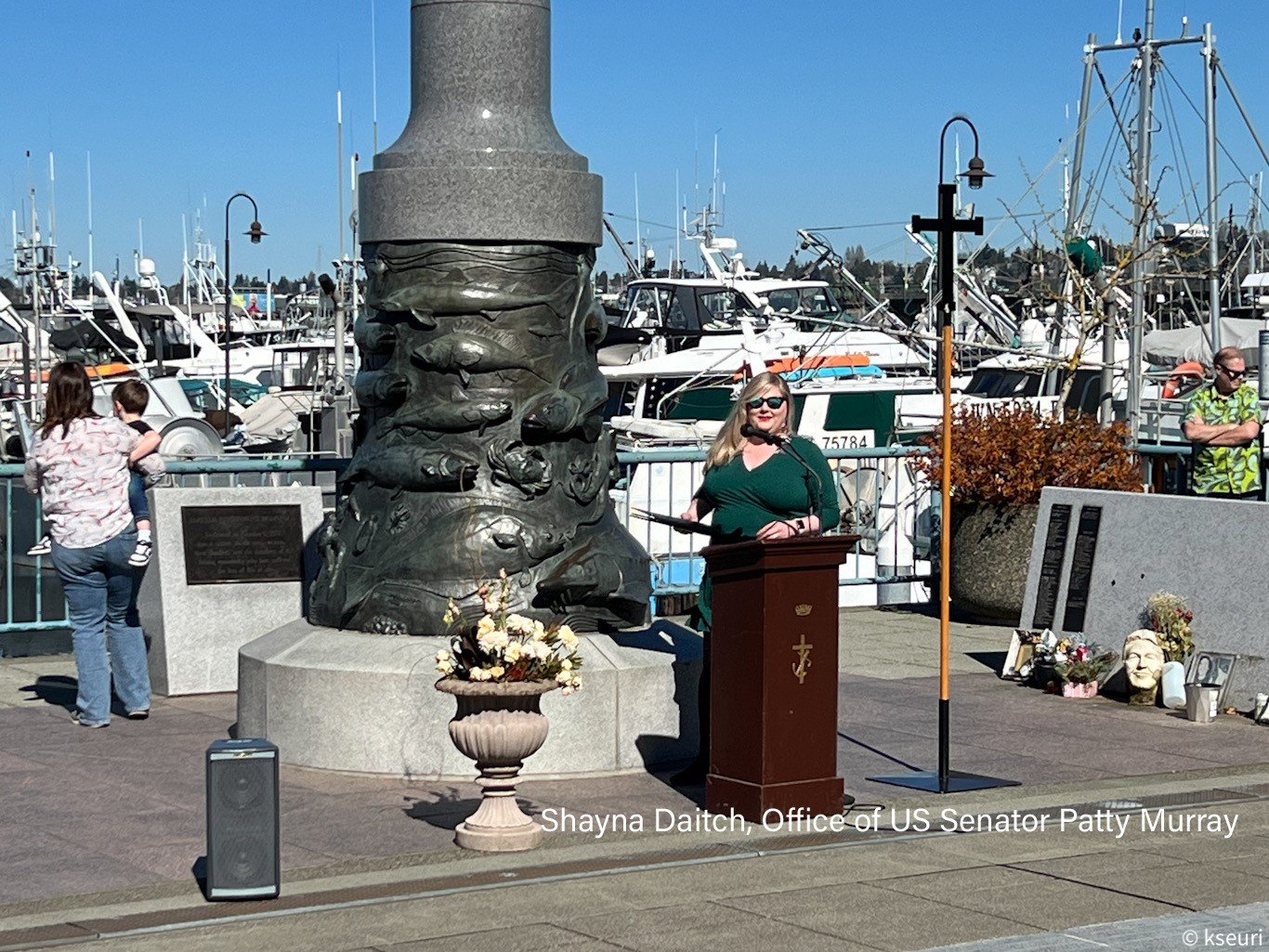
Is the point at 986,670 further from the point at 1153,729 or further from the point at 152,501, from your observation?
the point at 152,501

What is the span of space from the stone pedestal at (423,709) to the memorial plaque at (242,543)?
79.8 inches

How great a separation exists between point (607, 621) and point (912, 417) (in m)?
25.1

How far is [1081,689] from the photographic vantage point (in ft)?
41.7

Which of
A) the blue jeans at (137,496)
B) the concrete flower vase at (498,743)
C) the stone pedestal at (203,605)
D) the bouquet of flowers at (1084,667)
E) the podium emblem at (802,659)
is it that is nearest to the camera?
the concrete flower vase at (498,743)

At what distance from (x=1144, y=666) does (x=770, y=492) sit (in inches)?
161

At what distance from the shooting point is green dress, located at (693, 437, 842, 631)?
9.26 metres

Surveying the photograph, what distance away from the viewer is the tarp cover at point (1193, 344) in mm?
42500

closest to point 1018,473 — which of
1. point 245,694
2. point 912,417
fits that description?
point 245,694

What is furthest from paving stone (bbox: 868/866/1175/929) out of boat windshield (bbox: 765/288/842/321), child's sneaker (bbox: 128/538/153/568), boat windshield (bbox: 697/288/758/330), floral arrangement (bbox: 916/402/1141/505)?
boat windshield (bbox: 765/288/842/321)

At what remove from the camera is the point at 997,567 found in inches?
635

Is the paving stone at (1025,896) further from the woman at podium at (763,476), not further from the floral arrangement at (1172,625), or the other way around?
the floral arrangement at (1172,625)

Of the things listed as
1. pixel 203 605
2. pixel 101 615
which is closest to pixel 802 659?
pixel 101 615

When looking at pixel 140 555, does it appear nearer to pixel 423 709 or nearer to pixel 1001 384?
pixel 423 709

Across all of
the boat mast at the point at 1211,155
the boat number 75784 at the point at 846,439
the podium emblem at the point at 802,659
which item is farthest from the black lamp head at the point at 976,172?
the boat mast at the point at 1211,155
